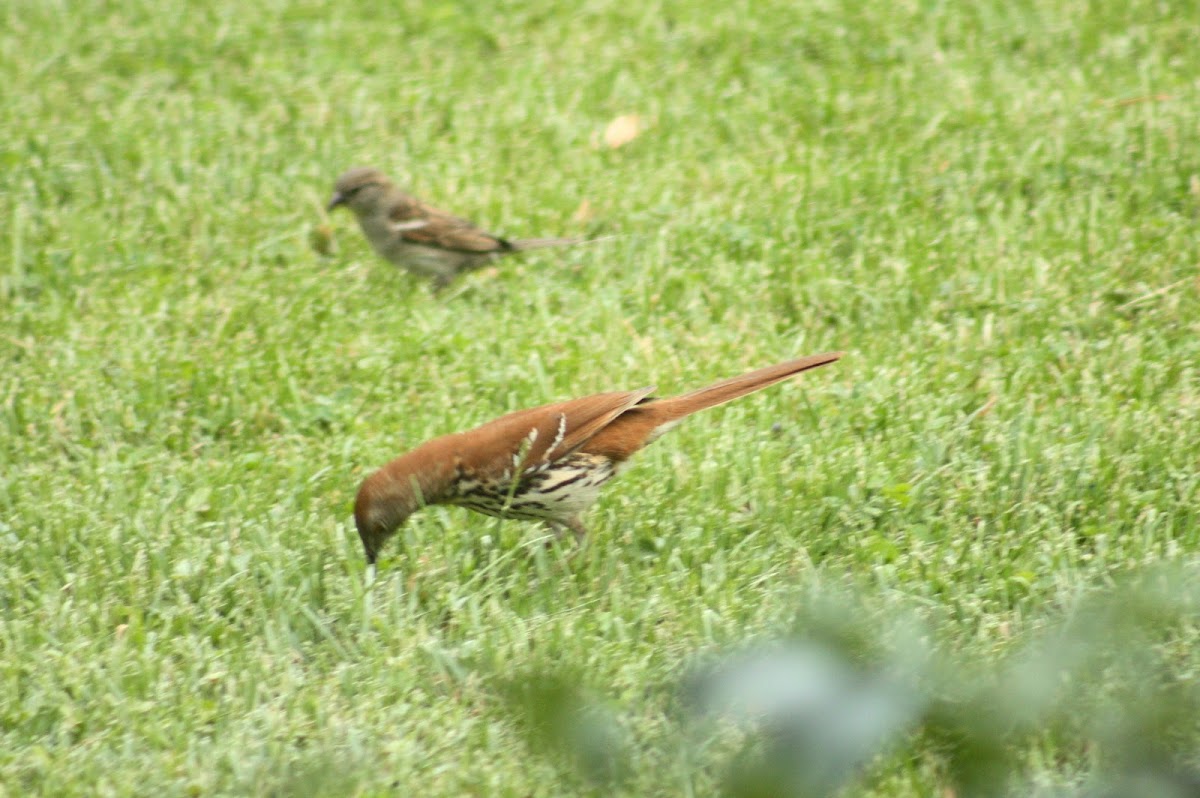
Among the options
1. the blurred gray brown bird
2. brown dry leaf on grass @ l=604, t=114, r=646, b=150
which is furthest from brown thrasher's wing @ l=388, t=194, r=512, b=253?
brown dry leaf on grass @ l=604, t=114, r=646, b=150

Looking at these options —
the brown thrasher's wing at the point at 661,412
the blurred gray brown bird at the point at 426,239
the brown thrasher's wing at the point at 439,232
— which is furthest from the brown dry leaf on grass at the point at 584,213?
the brown thrasher's wing at the point at 661,412

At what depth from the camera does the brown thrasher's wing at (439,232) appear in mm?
6621

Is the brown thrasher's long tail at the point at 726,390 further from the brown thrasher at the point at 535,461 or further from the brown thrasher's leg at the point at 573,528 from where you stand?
the brown thrasher's leg at the point at 573,528

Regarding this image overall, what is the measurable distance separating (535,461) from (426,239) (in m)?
2.50

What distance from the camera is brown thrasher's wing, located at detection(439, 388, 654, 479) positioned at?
172 inches

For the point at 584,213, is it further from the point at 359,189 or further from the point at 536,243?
the point at 359,189

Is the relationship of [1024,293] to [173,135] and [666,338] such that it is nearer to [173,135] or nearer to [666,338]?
[666,338]

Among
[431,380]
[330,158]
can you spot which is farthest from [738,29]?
[431,380]

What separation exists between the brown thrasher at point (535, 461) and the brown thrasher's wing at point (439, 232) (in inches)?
87.3

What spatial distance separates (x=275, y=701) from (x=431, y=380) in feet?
7.51

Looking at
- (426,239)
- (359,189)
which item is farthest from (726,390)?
(359,189)

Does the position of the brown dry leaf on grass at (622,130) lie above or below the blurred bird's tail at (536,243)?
above

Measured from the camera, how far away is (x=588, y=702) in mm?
1508

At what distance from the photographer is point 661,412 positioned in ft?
15.3
